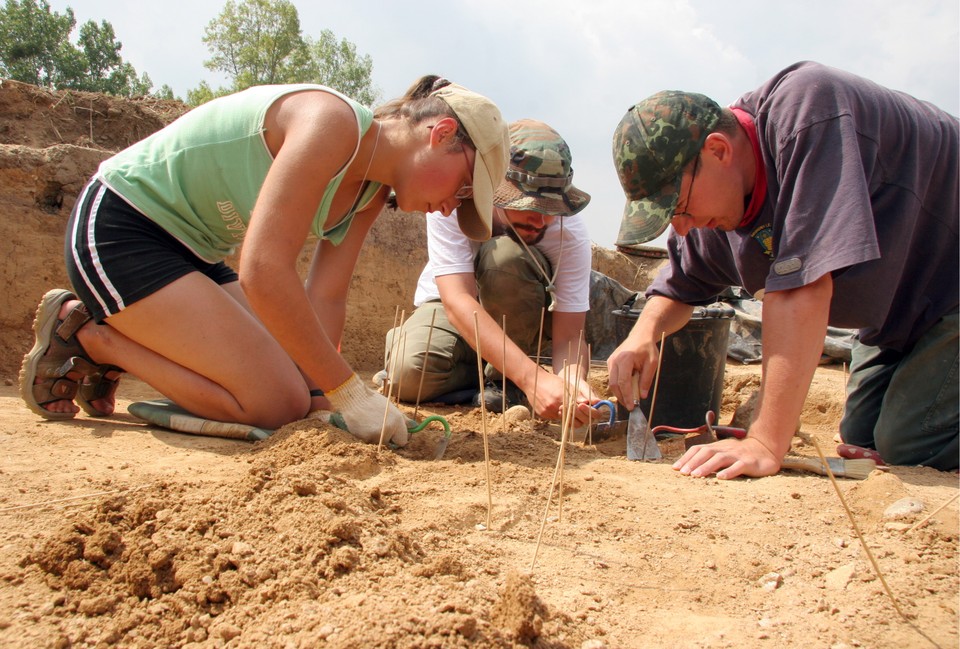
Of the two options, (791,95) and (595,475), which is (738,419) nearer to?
(595,475)

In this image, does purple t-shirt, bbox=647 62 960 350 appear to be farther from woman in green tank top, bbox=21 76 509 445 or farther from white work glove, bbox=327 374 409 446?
white work glove, bbox=327 374 409 446

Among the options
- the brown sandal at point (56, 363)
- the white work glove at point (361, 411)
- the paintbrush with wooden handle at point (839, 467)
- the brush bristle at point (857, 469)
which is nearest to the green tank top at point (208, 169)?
the brown sandal at point (56, 363)

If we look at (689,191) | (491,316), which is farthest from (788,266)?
(491,316)

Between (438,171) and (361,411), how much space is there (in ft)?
2.47

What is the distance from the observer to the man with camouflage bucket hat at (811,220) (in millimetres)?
1778

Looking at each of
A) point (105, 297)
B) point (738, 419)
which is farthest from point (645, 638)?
point (738, 419)

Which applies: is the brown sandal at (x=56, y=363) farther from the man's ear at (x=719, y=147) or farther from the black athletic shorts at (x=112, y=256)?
Answer: the man's ear at (x=719, y=147)

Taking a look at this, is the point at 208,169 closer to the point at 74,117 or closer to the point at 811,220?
the point at 811,220

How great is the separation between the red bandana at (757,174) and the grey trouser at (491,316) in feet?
3.75

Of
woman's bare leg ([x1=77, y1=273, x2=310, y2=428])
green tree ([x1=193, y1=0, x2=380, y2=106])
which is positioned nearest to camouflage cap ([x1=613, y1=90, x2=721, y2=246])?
woman's bare leg ([x1=77, y1=273, x2=310, y2=428])

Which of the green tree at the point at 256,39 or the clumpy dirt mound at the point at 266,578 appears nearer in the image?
the clumpy dirt mound at the point at 266,578

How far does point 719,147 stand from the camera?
195cm

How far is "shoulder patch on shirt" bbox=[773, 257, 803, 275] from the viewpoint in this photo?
1772 mm

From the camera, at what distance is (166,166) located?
2.19 m
